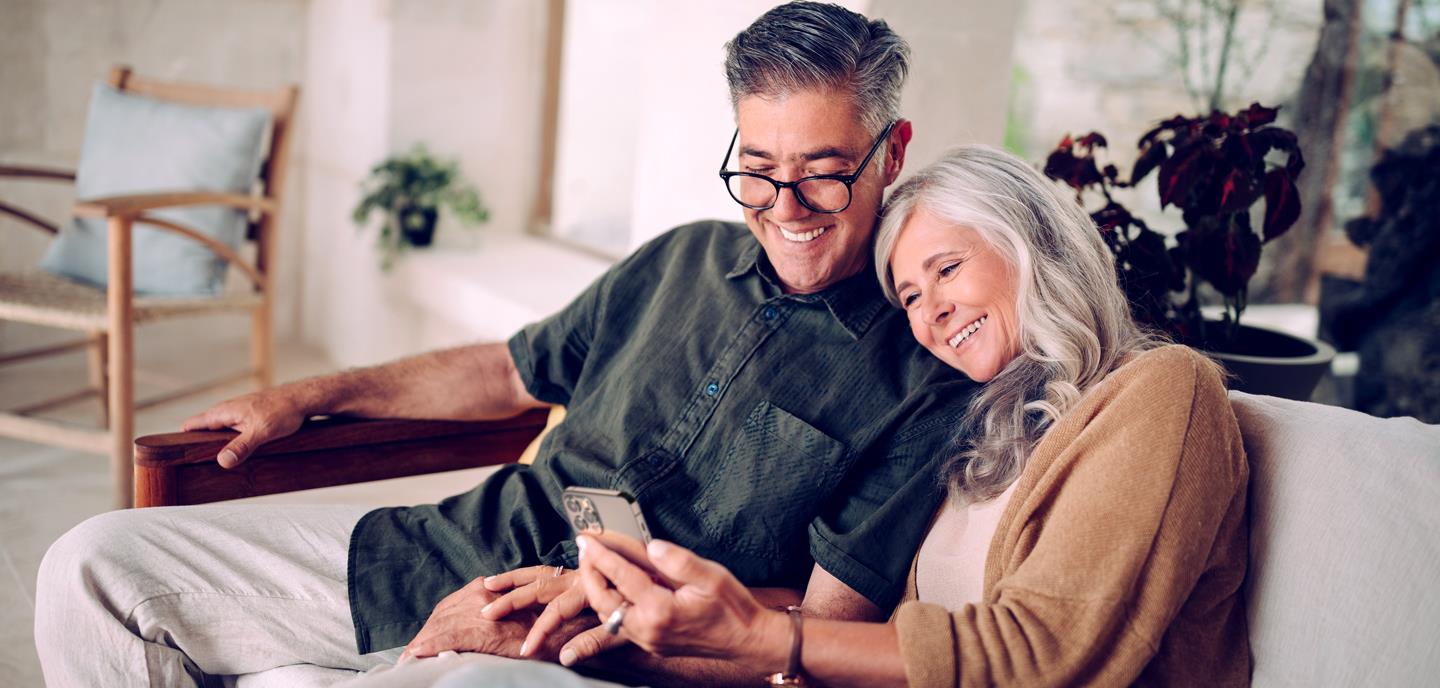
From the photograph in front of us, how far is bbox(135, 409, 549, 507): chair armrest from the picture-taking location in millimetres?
1712

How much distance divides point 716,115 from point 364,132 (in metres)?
2.07

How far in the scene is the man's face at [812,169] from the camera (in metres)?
1.57

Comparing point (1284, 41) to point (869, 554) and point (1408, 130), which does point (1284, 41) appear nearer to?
point (1408, 130)

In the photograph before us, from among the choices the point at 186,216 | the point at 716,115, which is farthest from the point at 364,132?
the point at 716,115

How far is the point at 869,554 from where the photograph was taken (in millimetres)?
1428

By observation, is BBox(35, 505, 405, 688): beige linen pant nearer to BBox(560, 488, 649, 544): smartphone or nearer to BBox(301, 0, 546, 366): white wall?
BBox(560, 488, 649, 544): smartphone

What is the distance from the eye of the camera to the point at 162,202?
304 centimetres

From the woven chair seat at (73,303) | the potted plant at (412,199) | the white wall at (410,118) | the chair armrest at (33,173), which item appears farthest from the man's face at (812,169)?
A: the chair armrest at (33,173)

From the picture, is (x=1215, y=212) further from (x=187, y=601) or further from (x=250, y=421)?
(x=187, y=601)

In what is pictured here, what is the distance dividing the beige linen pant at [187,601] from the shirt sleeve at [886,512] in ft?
2.24

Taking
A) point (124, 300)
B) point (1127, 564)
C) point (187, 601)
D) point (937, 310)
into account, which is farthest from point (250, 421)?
point (124, 300)

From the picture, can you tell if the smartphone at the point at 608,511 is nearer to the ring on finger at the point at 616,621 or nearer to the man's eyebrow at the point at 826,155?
the ring on finger at the point at 616,621

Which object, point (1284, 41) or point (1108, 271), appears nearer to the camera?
point (1108, 271)

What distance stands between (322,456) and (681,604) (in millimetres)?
876
